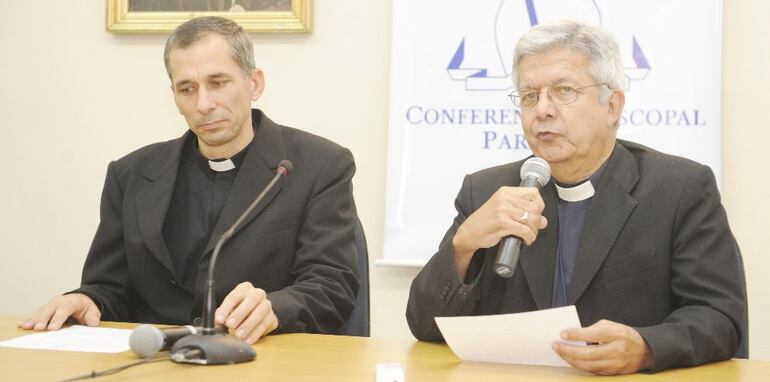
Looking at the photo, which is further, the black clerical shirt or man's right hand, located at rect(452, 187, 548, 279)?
the black clerical shirt

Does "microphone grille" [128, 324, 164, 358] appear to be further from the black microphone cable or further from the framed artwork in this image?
the framed artwork

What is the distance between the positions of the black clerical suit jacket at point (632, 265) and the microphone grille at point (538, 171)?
0.25 meters

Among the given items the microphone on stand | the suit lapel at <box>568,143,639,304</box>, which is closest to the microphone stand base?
the microphone on stand

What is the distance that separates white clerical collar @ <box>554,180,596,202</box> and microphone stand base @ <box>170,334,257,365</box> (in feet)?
3.47

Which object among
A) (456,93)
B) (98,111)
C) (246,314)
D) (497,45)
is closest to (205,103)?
(246,314)

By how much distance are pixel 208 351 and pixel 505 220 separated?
2.41 feet

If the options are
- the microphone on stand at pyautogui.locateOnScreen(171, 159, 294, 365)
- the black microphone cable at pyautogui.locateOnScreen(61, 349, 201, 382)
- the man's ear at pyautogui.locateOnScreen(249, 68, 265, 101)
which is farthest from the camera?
the man's ear at pyautogui.locateOnScreen(249, 68, 265, 101)

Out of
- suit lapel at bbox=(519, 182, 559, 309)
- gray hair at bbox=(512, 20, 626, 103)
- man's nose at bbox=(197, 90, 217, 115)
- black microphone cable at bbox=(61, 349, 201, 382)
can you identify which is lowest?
black microphone cable at bbox=(61, 349, 201, 382)

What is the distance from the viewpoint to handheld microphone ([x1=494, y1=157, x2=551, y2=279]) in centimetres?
201

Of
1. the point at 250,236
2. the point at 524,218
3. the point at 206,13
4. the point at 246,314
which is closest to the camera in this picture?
the point at 524,218

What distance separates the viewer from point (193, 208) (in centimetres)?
315

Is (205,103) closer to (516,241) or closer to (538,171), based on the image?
(538,171)

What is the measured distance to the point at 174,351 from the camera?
2.04 m

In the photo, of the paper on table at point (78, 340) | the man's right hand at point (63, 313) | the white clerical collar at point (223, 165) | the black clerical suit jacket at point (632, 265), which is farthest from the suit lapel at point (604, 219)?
the man's right hand at point (63, 313)
